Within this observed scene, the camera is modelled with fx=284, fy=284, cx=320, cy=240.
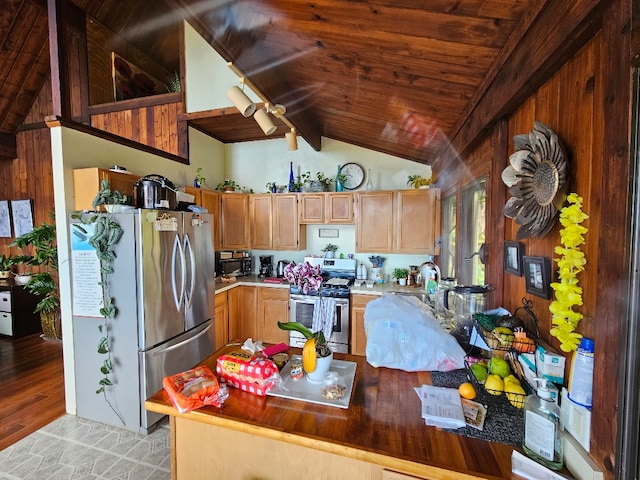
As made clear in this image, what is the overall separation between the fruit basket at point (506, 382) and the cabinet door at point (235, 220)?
3.32m

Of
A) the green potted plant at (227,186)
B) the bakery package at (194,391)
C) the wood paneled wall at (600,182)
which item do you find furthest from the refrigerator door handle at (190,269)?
the wood paneled wall at (600,182)

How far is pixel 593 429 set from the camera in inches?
30.9

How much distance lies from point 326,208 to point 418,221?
1168 mm

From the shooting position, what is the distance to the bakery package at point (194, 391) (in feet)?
3.71

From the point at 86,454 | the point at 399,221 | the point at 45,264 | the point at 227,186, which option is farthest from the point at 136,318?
the point at 399,221

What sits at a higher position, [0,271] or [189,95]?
[189,95]

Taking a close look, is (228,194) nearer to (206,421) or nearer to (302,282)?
(302,282)

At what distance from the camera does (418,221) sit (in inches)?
136

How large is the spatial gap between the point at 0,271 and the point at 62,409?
3.31 metres

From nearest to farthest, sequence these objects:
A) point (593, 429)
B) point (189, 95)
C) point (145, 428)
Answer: point (593, 429), point (145, 428), point (189, 95)

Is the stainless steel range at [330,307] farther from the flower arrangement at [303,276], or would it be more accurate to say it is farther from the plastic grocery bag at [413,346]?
the plastic grocery bag at [413,346]

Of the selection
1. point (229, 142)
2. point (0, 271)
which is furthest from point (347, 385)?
point (0, 271)

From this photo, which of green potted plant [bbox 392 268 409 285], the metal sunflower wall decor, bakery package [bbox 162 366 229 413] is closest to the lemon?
the metal sunflower wall decor

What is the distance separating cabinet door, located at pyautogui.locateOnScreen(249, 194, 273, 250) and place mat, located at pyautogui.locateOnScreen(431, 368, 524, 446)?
3050mm
